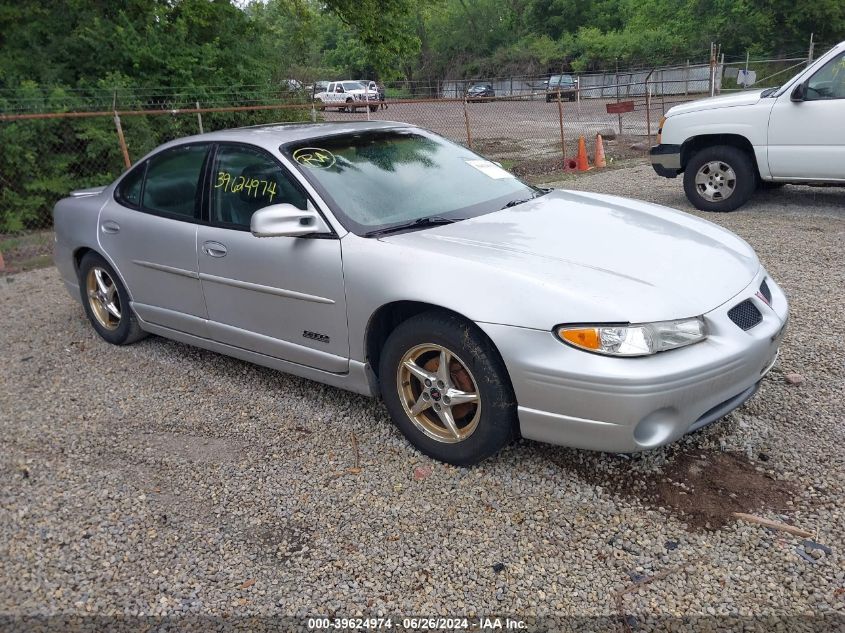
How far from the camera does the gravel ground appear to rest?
2.50m

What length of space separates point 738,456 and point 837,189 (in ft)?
25.0

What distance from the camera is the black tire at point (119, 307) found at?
4.92 metres

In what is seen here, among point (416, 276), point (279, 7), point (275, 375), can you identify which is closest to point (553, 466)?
point (416, 276)

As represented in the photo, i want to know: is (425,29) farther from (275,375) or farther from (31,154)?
(275,375)

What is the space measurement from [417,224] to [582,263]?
0.91 m

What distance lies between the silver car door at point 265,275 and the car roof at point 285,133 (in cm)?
7

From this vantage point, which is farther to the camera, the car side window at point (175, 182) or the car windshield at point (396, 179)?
the car side window at point (175, 182)

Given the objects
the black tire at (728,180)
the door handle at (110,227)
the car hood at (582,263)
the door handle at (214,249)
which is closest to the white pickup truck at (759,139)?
the black tire at (728,180)

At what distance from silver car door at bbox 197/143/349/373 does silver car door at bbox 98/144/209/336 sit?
0.16m

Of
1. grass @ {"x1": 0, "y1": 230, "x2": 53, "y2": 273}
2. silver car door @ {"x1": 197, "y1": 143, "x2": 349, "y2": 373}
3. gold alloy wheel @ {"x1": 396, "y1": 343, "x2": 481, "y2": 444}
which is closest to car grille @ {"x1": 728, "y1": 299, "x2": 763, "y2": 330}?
gold alloy wheel @ {"x1": 396, "y1": 343, "x2": 481, "y2": 444}

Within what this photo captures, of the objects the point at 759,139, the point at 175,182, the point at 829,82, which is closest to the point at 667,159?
the point at 759,139

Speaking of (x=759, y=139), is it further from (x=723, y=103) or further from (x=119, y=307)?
(x=119, y=307)

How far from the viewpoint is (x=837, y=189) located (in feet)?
30.5

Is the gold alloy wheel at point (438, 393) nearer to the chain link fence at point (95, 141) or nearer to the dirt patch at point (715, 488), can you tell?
the dirt patch at point (715, 488)
